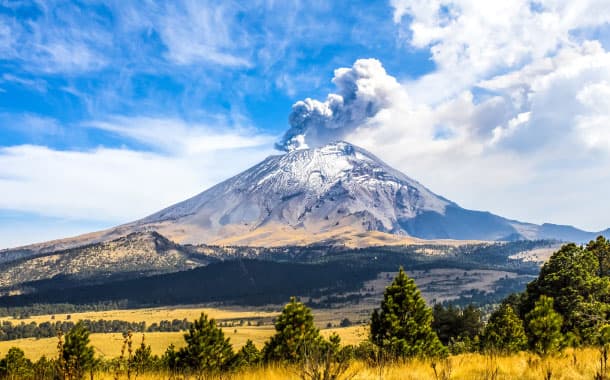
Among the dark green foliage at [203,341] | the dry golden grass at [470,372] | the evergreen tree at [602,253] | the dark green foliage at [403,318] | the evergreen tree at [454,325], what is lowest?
the evergreen tree at [454,325]

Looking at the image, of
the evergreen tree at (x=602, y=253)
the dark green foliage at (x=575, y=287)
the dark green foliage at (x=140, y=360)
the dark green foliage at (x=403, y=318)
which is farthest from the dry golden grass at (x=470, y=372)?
the evergreen tree at (x=602, y=253)

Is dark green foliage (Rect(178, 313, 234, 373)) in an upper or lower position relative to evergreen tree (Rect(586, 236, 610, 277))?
lower

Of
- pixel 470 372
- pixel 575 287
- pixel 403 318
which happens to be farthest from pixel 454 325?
pixel 470 372

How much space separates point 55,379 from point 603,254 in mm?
49040

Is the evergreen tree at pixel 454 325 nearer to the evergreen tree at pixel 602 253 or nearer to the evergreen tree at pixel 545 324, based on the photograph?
the evergreen tree at pixel 602 253

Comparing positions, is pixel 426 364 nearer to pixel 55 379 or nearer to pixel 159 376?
pixel 159 376

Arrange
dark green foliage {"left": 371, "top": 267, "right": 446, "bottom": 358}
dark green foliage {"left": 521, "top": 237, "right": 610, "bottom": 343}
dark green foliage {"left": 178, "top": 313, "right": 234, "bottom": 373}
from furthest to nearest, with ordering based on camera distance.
Answer: 1. dark green foliage {"left": 178, "top": 313, "right": 234, "bottom": 373}
2. dark green foliage {"left": 521, "top": 237, "right": 610, "bottom": 343}
3. dark green foliage {"left": 371, "top": 267, "right": 446, "bottom": 358}

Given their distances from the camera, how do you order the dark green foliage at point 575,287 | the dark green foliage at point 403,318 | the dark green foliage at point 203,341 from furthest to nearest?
the dark green foliage at point 203,341 → the dark green foliage at point 575,287 → the dark green foliage at point 403,318

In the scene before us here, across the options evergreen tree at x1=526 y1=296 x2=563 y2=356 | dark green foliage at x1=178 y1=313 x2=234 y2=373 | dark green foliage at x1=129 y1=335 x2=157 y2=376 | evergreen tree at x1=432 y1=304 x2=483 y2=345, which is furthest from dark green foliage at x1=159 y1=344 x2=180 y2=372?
evergreen tree at x1=432 y1=304 x2=483 y2=345

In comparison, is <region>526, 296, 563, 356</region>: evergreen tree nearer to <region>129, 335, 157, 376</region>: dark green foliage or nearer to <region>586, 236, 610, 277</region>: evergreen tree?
<region>586, 236, 610, 277</region>: evergreen tree

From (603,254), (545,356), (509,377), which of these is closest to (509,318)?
(603,254)

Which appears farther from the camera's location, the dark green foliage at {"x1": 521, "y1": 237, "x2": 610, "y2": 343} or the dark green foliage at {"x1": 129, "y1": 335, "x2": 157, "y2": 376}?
the dark green foliage at {"x1": 521, "y1": 237, "x2": 610, "y2": 343}

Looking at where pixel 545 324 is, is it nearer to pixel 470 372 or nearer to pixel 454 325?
pixel 470 372

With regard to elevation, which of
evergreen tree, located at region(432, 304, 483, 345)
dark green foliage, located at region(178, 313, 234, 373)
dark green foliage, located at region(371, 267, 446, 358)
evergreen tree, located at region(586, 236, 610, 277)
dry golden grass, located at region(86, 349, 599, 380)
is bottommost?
evergreen tree, located at region(432, 304, 483, 345)
